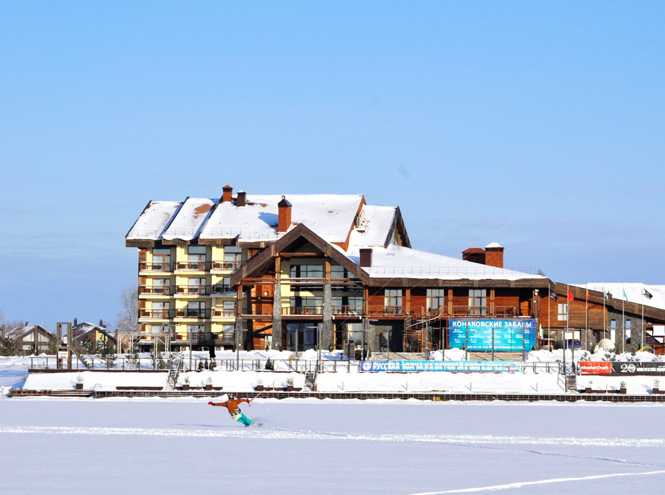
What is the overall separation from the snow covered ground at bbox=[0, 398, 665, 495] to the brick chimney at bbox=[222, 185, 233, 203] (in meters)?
46.8

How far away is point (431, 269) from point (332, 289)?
7.57m

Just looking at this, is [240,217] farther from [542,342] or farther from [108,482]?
[108,482]

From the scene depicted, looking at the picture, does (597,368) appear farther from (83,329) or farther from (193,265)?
(83,329)

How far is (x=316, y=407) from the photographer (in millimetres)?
39031

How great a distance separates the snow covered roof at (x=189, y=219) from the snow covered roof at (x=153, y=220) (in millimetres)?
1078

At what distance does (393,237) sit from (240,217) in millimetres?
13477

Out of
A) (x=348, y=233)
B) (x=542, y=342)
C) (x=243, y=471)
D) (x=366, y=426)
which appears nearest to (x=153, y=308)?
(x=348, y=233)

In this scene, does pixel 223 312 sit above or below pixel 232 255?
below

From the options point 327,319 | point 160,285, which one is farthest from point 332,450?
point 160,285

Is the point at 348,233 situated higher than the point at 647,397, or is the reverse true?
the point at 348,233

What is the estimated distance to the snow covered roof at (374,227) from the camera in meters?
76.7

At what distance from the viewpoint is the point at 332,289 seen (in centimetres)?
6994

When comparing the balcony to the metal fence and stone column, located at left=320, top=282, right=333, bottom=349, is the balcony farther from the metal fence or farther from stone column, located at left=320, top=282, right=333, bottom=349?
the metal fence

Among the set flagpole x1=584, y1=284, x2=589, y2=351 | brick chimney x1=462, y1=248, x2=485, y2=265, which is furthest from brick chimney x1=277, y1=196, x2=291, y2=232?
flagpole x1=584, y1=284, x2=589, y2=351
